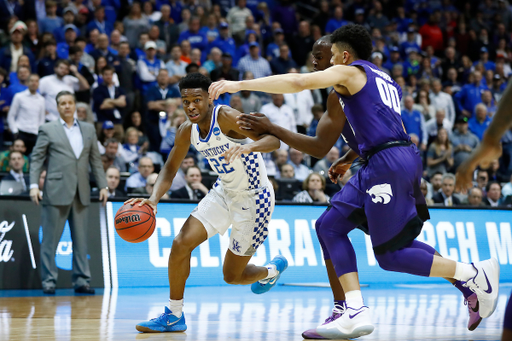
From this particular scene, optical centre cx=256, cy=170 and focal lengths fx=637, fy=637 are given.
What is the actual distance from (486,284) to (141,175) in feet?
23.8

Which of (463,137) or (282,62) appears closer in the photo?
(463,137)

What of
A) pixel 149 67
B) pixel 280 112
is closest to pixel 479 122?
pixel 280 112

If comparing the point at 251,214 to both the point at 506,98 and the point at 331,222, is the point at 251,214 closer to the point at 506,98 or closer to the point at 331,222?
the point at 331,222

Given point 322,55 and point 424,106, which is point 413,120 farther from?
point 322,55

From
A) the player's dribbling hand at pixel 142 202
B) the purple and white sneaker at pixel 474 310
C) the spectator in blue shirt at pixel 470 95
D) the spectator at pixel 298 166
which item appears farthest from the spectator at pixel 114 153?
the spectator in blue shirt at pixel 470 95

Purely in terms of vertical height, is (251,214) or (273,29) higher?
(273,29)

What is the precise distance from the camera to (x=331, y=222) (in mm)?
4633

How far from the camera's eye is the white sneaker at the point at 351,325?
4.27m

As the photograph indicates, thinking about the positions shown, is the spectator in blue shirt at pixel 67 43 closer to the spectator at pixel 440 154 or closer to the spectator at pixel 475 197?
the spectator at pixel 440 154

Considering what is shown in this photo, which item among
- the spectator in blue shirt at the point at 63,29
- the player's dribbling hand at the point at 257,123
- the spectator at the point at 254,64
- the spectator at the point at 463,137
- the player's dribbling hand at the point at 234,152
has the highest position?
the spectator in blue shirt at the point at 63,29

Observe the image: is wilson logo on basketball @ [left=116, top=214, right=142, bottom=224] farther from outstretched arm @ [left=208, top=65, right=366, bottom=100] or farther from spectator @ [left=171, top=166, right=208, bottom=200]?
spectator @ [left=171, top=166, right=208, bottom=200]

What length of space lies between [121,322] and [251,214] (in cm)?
147

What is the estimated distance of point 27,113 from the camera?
35.7ft

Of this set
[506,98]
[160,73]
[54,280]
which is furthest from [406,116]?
[506,98]
